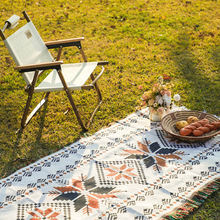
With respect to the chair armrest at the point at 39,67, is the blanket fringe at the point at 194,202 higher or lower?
lower

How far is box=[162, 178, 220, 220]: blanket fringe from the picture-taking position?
2.62 m

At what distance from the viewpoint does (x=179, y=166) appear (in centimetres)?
318

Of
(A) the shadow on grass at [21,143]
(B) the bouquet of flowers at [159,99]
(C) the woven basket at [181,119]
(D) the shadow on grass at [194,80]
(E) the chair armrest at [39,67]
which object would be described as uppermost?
(E) the chair armrest at [39,67]

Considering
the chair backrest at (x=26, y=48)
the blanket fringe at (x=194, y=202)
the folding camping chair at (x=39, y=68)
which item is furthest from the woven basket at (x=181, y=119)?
the chair backrest at (x=26, y=48)

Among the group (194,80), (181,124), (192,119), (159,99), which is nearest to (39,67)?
(159,99)

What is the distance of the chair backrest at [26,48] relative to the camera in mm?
3893

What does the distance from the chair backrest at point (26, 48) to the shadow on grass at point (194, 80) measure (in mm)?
1997

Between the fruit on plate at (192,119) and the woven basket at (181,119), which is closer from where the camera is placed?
the woven basket at (181,119)

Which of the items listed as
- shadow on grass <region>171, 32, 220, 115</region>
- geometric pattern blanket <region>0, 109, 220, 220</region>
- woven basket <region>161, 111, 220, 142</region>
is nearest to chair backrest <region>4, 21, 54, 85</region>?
geometric pattern blanket <region>0, 109, 220, 220</region>

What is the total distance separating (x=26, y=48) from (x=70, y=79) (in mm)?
721

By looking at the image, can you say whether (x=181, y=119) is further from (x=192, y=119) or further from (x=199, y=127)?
(x=199, y=127)

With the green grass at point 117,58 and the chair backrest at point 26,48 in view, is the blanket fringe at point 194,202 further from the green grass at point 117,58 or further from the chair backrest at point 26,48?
the chair backrest at point 26,48

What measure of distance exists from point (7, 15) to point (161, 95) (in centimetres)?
483

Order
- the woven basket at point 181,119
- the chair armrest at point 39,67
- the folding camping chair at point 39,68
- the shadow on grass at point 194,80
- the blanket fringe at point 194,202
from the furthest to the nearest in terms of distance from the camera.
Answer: the shadow on grass at point 194,80
the folding camping chair at point 39,68
the chair armrest at point 39,67
the woven basket at point 181,119
the blanket fringe at point 194,202
